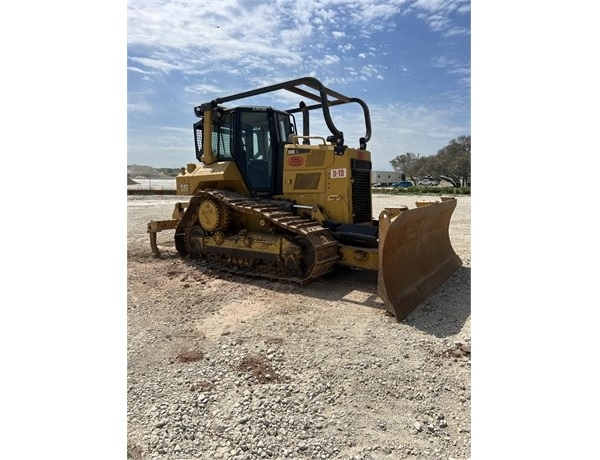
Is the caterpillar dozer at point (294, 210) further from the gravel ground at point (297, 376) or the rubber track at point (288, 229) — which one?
the gravel ground at point (297, 376)

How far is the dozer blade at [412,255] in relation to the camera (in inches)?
189

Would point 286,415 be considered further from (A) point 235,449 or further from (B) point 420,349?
(B) point 420,349

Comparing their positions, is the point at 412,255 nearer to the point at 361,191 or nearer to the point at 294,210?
the point at 361,191

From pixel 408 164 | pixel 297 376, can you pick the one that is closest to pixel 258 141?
pixel 297 376

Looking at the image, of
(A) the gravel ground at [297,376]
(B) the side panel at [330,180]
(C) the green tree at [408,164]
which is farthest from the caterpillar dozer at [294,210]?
(C) the green tree at [408,164]

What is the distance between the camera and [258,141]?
731cm

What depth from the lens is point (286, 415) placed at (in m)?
2.74

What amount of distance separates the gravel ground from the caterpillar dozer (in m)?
0.59

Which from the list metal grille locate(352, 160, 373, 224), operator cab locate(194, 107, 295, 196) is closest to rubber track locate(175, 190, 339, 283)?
operator cab locate(194, 107, 295, 196)

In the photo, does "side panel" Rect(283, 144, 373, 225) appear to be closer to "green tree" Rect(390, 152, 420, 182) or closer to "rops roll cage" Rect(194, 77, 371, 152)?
"rops roll cage" Rect(194, 77, 371, 152)

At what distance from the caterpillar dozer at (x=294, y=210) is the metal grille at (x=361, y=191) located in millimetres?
17

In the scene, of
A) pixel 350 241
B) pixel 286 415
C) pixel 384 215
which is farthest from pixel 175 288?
pixel 286 415

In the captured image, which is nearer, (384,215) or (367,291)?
(384,215)

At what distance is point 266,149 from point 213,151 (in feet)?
3.94
